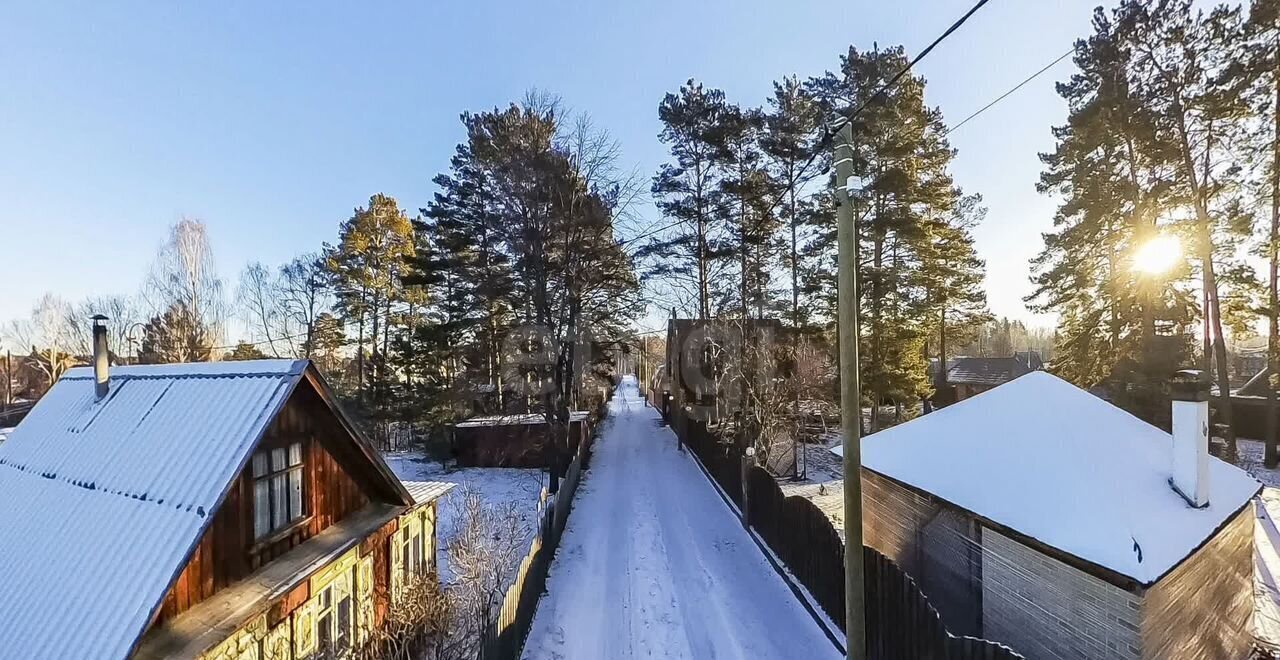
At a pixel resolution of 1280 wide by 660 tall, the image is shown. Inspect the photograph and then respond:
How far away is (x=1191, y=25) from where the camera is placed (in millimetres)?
15000

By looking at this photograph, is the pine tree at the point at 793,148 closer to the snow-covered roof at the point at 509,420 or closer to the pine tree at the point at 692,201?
the pine tree at the point at 692,201

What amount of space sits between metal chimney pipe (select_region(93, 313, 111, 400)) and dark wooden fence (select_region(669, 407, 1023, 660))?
9.86 meters

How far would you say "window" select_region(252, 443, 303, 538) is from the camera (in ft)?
18.3

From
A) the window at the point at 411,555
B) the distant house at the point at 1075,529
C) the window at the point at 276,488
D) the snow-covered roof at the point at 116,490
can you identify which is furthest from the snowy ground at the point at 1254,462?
the snow-covered roof at the point at 116,490

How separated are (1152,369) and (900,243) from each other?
27.7 feet

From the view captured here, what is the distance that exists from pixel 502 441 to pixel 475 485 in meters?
A: 3.43

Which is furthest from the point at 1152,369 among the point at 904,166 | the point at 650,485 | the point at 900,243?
the point at 650,485

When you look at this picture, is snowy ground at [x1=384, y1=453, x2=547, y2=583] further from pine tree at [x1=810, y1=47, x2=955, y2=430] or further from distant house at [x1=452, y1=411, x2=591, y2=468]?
pine tree at [x1=810, y1=47, x2=955, y2=430]

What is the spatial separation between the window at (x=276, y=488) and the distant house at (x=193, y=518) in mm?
17

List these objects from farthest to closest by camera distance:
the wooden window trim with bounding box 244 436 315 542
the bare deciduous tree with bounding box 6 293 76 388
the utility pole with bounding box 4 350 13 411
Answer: the utility pole with bounding box 4 350 13 411 → the bare deciduous tree with bounding box 6 293 76 388 → the wooden window trim with bounding box 244 436 315 542

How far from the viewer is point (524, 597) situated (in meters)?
7.44

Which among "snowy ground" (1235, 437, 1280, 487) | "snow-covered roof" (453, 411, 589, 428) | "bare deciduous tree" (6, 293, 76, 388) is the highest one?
"bare deciduous tree" (6, 293, 76, 388)

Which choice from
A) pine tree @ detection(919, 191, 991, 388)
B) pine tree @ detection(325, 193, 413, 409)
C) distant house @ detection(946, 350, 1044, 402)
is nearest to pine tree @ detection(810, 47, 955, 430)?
pine tree @ detection(919, 191, 991, 388)

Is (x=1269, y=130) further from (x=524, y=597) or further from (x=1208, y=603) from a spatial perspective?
(x=524, y=597)
